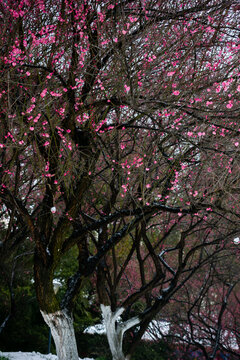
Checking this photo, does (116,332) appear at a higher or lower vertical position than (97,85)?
lower

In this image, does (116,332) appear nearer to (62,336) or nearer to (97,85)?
(62,336)

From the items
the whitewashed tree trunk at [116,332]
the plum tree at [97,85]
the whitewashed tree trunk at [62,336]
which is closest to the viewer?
the plum tree at [97,85]

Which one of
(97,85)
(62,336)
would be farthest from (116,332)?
(97,85)

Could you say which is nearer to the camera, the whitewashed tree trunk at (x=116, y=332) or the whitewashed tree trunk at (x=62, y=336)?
the whitewashed tree trunk at (x=62, y=336)

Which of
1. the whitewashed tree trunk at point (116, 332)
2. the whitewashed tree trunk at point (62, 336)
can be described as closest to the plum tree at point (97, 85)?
the whitewashed tree trunk at point (62, 336)

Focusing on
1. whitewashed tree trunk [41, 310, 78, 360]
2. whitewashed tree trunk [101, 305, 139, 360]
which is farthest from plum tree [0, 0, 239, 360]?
whitewashed tree trunk [101, 305, 139, 360]

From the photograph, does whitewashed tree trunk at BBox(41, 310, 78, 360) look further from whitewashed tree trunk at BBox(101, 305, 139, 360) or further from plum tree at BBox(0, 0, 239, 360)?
whitewashed tree trunk at BBox(101, 305, 139, 360)

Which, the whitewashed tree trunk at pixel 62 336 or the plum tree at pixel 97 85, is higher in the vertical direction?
the plum tree at pixel 97 85

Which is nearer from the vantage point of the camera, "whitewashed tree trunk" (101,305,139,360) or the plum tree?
the plum tree

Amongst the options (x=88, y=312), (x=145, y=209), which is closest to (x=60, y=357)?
(x=145, y=209)

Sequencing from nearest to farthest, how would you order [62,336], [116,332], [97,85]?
[62,336] < [97,85] < [116,332]

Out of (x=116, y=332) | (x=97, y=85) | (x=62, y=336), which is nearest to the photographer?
(x=62, y=336)

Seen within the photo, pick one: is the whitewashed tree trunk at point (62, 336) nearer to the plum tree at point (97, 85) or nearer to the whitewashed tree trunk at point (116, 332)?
the plum tree at point (97, 85)

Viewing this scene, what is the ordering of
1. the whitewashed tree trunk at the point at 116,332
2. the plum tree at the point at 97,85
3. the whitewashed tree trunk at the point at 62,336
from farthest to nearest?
the whitewashed tree trunk at the point at 116,332 < the whitewashed tree trunk at the point at 62,336 < the plum tree at the point at 97,85
